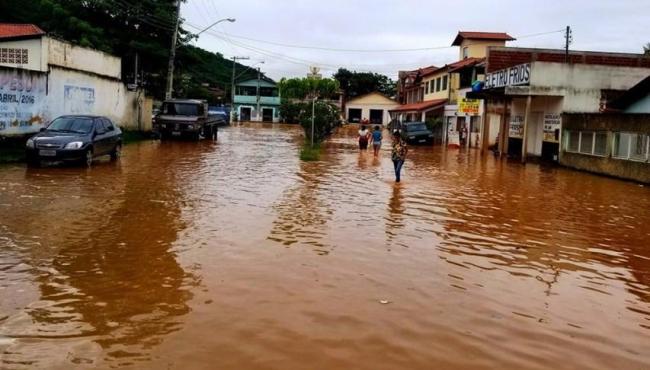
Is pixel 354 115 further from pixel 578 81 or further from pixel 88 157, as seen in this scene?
pixel 88 157

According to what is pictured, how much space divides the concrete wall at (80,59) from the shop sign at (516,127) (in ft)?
69.7

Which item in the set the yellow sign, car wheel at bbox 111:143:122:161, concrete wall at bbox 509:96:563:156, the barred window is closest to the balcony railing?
the yellow sign

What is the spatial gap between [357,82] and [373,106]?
16692 millimetres

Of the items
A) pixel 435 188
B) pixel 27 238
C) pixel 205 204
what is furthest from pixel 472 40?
pixel 27 238

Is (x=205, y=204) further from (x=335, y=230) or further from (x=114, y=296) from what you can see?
(x=114, y=296)

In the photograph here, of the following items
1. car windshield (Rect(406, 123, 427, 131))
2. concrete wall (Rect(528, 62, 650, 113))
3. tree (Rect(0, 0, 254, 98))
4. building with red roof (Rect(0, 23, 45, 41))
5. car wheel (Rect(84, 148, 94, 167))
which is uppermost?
tree (Rect(0, 0, 254, 98))

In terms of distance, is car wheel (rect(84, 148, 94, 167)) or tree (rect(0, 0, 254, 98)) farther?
tree (rect(0, 0, 254, 98))

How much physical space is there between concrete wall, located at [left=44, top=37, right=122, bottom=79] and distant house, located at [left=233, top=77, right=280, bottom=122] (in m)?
59.1

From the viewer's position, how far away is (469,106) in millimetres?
40938

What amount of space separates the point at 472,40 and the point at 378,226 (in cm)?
4569

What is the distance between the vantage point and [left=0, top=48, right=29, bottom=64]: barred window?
27.3 metres

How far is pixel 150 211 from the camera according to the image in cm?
1108

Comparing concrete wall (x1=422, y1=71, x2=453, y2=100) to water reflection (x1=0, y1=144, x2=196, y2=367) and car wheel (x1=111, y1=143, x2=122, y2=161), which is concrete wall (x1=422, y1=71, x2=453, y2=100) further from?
water reflection (x1=0, y1=144, x2=196, y2=367)

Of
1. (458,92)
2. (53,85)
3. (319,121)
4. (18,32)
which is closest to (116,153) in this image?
(53,85)
